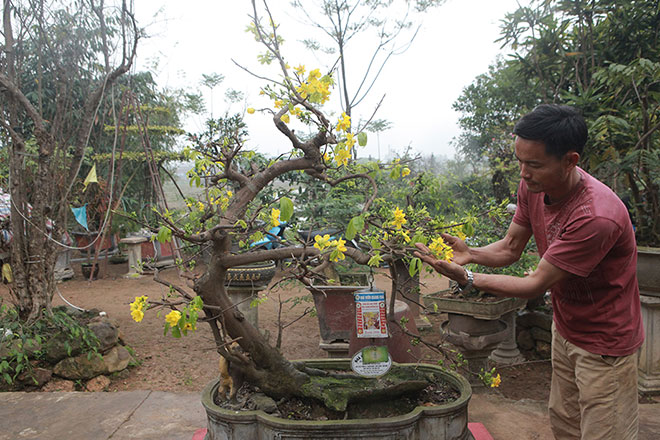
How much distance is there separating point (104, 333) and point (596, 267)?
11.7 ft

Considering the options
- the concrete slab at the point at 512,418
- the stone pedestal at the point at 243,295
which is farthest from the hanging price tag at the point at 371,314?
the stone pedestal at the point at 243,295

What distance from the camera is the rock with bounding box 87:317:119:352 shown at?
367 centimetres

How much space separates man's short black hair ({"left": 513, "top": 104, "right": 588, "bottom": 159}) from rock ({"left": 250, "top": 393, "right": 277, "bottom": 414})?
4.49 feet

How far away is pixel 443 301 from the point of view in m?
3.29

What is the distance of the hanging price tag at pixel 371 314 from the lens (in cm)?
191

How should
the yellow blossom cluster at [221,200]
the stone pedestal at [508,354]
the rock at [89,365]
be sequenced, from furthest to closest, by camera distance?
the stone pedestal at [508,354] → the rock at [89,365] → the yellow blossom cluster at [221,200]

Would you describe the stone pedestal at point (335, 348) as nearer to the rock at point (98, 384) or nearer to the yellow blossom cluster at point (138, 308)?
the rock at point (98, 384)

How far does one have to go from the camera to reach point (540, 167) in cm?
151

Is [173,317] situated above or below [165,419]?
above

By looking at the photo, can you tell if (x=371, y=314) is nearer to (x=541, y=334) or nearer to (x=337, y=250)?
(x=337, y=250)

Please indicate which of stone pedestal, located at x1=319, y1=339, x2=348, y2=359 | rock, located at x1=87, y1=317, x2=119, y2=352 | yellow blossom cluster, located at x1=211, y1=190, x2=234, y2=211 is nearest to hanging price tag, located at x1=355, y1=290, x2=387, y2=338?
yellow blossom cluster, located at x1=211, y1=190, x2=234, y2=211

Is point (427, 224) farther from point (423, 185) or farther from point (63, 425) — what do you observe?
point (63, 425)

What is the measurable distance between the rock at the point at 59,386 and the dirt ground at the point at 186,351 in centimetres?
29

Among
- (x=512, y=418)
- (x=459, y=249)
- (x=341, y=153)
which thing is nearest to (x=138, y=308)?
(x=341, y=153)
